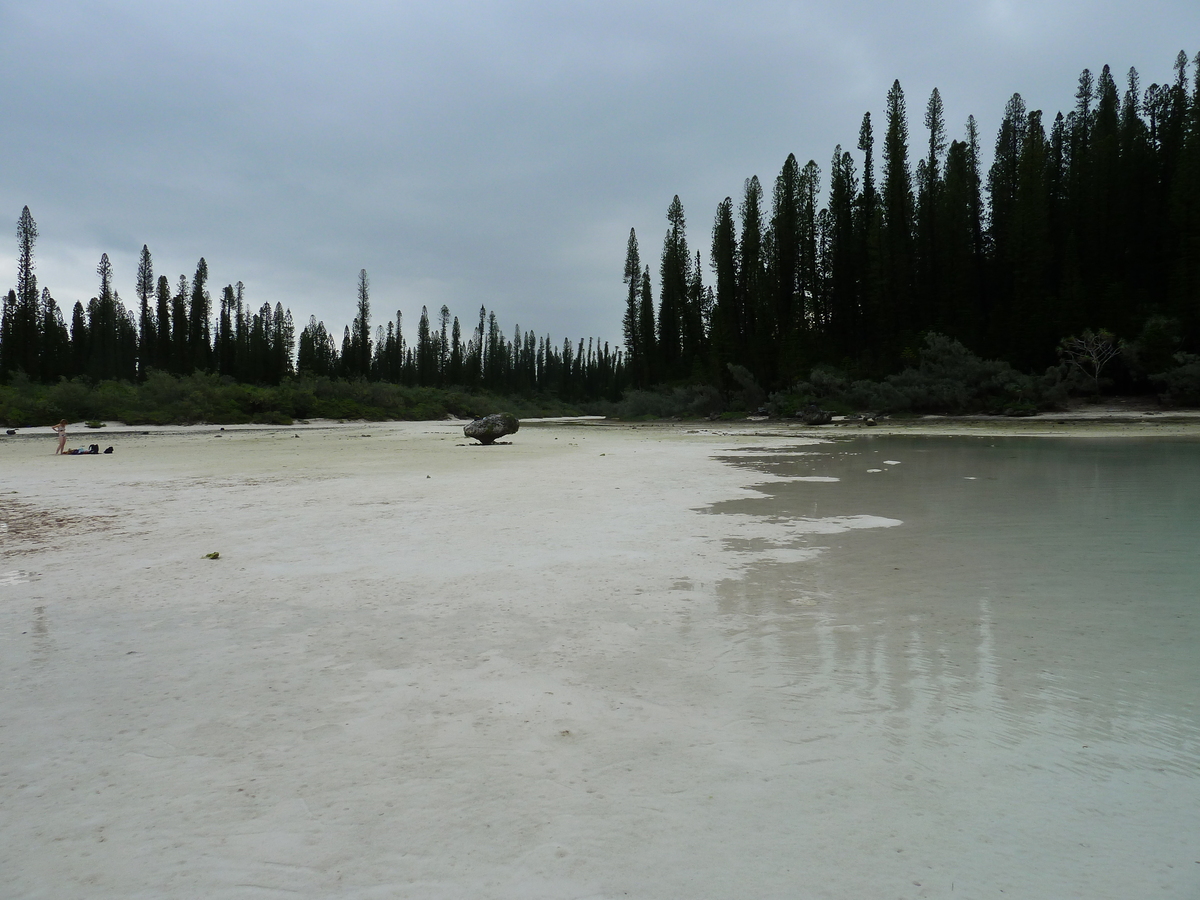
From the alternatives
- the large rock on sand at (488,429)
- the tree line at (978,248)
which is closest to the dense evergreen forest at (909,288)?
the tree line at (978,248)

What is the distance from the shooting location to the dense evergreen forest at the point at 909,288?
3297 centimetres

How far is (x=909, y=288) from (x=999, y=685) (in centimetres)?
4499

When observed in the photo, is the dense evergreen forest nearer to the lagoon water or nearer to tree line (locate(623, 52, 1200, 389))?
tree line (locate(623, 52, 1200, 389))

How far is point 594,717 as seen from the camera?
255cm

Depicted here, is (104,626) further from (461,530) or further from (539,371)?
(539,371)

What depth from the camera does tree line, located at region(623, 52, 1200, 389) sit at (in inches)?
1344

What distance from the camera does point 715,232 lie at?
5869 cm

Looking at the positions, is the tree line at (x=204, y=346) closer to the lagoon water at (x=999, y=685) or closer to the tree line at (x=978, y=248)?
the tree line at (x=978, y=248)

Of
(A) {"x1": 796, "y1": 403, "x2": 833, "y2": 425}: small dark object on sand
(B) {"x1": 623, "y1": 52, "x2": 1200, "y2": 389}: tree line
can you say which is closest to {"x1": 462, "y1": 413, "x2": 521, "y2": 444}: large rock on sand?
(A) {"x1": 796, "y1": 403, "x2": 833, "y2": 425}: small dark object on sand

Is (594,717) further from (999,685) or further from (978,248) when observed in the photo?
(978,248)

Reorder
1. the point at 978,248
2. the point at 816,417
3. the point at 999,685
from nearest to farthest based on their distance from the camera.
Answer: the point at 999,685 → the point at 816,417 → the point at 978,248

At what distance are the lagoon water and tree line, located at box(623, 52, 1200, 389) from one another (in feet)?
101

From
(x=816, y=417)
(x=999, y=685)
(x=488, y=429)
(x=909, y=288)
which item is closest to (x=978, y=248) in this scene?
(x=909, y=288)

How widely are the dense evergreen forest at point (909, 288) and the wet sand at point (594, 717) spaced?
29599 mm
